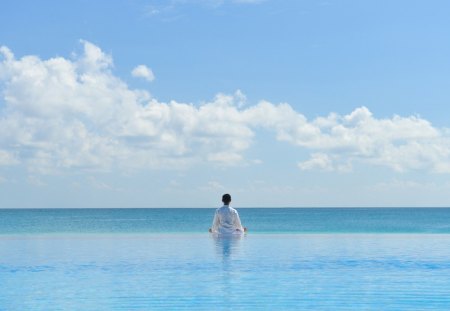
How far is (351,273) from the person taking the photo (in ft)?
37.8

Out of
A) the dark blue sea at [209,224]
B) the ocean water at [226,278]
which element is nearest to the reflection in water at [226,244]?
the ocean water at [226,278]

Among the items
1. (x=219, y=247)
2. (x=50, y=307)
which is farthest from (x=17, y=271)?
(x=219, y=247)

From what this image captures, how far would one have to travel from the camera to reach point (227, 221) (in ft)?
57.6

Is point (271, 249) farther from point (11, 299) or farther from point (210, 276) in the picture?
point (11, 299)

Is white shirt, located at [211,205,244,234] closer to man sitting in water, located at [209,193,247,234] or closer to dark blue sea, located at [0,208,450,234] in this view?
man sitting in water, located at [209,193,247,234]

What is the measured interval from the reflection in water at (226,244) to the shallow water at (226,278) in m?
0.04

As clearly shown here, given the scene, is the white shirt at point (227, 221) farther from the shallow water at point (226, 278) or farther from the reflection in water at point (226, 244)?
the shallow water at point (226, 278)

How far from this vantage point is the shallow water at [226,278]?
877 centimetres

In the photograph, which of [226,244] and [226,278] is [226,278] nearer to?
[226,278]

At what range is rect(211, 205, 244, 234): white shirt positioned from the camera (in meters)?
17.3

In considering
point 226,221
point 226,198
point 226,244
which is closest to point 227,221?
point 226,221

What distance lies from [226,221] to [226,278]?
6794mm

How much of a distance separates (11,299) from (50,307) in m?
0.93

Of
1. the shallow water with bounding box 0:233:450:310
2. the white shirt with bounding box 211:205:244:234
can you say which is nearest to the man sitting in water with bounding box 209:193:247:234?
the white shirt with bounding box 211:205:244:234
